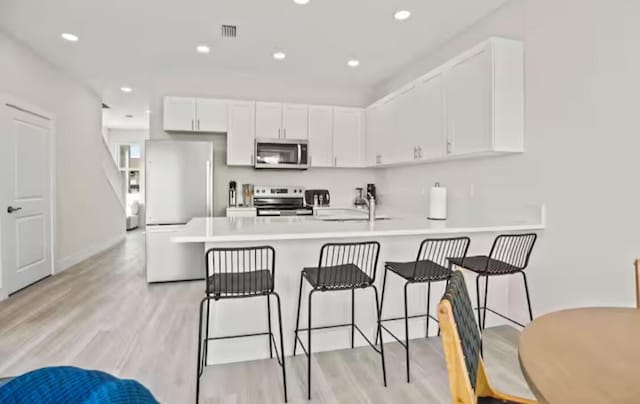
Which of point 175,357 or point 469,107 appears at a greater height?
point 469,107

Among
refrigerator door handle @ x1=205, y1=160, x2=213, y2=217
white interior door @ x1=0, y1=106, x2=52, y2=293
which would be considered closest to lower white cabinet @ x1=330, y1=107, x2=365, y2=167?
refrigerator door handle @ x1=205, y1=160, x2=213, y2=217

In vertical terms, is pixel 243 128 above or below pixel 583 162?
above

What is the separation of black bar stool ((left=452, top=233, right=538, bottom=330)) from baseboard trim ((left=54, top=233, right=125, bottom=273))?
5.10 metres

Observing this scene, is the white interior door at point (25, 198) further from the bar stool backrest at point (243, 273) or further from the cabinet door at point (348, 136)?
the cabinet door at point (348, 136)

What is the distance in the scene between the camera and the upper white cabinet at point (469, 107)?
2787 mm

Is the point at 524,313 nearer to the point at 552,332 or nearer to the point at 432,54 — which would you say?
the point at 552,332

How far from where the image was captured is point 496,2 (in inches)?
118

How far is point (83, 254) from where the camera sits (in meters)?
5.56

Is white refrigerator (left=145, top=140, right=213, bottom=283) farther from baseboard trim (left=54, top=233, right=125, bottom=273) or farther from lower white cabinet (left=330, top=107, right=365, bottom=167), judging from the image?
lower white cabinet (left=330, top=107, right=365, bottom=167)

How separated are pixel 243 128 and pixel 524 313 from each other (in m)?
3.83

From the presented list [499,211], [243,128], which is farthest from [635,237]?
[243,128]

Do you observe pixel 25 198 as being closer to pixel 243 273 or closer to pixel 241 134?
pixel 241 134

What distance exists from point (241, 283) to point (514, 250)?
204cm

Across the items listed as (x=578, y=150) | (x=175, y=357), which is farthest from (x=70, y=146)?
(x=578, y=150)
